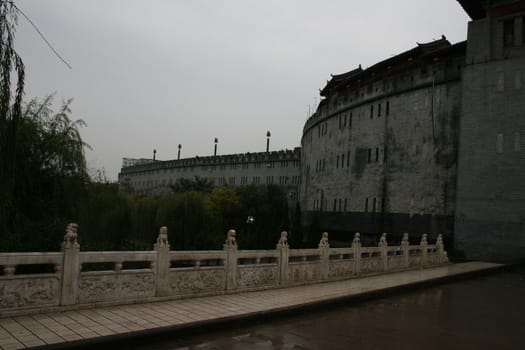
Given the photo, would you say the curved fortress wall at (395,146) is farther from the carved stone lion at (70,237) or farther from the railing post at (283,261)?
the carved stone lion at (70,237)

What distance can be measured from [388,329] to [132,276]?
3955mm

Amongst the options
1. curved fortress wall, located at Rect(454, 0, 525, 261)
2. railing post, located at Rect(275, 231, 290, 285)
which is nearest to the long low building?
curved fortress wall, located at Rect(454, 0, 525, 261)

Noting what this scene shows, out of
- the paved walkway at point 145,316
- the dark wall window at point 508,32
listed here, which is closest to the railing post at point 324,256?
the paved walkway at point 145,316

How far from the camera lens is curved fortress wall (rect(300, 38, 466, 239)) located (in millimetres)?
23016

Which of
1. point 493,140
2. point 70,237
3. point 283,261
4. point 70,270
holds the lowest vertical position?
point 283,261

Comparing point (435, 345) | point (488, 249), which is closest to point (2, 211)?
point (435, 345)

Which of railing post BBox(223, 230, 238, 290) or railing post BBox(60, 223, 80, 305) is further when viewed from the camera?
railing post BBox(223, 230, 238, 290)

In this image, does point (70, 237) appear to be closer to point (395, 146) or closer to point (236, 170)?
point (395, 146)

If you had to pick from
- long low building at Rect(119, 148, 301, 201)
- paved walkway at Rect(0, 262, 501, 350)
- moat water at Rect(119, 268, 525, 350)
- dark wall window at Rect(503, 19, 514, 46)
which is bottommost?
moat water at Rect(119, 268, 525, 350)

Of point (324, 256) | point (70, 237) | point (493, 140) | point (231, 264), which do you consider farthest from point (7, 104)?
point (493, 140)

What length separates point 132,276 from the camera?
264 inches

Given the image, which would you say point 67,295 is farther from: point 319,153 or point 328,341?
point 319,153

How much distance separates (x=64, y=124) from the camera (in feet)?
42.8

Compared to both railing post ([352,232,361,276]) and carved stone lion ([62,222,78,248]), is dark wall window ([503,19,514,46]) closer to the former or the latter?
railing post ([352,232,361,276])
